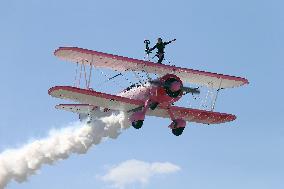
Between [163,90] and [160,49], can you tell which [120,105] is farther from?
[160,49]

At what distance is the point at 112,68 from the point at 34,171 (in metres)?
8.94

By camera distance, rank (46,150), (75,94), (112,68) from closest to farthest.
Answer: (75,94), (112,68), (46,150)

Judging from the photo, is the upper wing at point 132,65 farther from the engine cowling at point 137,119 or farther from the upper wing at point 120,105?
the engine cowling at point 137,119

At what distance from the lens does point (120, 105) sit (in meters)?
48.3

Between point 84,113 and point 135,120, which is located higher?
point 84,113

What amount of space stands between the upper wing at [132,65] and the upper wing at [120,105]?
7.04ft

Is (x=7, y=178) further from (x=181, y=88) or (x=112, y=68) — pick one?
(x=181, y=88)

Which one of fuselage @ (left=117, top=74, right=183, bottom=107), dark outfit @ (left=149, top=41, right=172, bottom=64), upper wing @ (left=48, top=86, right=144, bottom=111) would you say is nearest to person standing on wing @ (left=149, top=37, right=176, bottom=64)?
dark outfit @ (left=149, top=41, right=172, bottom=64)

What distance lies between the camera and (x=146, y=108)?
47.8 meters

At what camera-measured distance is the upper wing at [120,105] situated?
45500 millimetres

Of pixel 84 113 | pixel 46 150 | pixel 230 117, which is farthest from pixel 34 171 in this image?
pixel 230 117

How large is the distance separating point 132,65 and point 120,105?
8.15 feet

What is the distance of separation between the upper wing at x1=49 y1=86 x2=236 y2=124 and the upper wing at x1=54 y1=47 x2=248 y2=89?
215 centimetres

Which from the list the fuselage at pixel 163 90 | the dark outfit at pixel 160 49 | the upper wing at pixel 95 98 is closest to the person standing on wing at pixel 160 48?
the dark outfit at pixel 160 49
